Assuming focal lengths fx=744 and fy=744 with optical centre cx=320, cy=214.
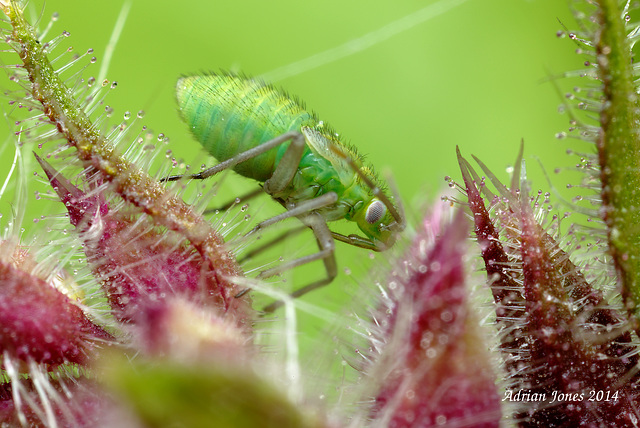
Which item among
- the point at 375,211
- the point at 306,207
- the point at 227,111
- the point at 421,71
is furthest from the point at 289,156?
the point at 421,71

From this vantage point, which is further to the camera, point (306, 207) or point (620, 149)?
point (306, 207)

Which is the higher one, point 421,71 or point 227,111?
point 421,71

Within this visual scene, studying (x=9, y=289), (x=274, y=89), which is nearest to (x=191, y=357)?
(x=9, y=289)

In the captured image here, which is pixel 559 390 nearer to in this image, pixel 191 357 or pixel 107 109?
pixel 191 357

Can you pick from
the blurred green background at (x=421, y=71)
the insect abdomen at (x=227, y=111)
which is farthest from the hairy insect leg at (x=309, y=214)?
the blurred green background at (x=421, y=71)

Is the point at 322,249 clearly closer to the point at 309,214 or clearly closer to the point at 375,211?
the point at 309,214

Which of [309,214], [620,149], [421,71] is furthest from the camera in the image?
[421,71]

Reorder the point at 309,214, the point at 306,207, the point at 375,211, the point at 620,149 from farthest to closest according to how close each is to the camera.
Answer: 1. the point at 375,211
2. the point at 309,214
3. the point at 306,207
4. the point at 620,149

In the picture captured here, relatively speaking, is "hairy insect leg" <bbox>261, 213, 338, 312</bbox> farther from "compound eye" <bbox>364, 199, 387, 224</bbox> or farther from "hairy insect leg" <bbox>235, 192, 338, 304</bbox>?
"compound eye" <bbox>364, 199, 387, 224</bbox>
